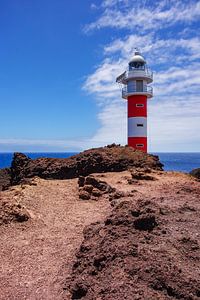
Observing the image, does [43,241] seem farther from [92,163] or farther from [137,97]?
[137,97]

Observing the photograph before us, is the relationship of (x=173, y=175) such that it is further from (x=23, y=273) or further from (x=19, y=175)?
(x=23, y=273)

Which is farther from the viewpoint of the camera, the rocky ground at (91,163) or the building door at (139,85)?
the building door at (139,85)

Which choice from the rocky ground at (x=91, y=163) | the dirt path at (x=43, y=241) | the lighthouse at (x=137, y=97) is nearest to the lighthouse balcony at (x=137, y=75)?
the lighthouse at (x=137, y=97)

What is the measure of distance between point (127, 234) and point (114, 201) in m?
3.84

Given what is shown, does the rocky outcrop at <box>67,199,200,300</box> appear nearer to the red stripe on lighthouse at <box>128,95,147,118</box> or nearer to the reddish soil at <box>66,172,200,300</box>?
the reddish soil at <box>66,172,200,300</box>

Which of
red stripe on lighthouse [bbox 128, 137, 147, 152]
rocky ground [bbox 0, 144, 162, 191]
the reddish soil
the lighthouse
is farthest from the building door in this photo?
the reddish soil

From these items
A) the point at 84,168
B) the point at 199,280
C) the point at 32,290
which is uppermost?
the point at 84,168

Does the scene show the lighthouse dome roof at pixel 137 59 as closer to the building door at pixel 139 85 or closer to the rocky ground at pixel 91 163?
the building door at pixel 139 85

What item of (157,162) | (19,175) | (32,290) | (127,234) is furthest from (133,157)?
(32,290)

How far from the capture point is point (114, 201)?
10.3 metres

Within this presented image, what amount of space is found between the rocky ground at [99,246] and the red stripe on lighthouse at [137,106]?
16.1 metres

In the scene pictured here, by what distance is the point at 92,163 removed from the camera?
53.2 ft

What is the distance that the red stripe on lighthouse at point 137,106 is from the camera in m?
27.0

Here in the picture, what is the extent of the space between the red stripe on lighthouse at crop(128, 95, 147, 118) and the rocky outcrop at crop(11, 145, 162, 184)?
31.2 ft
